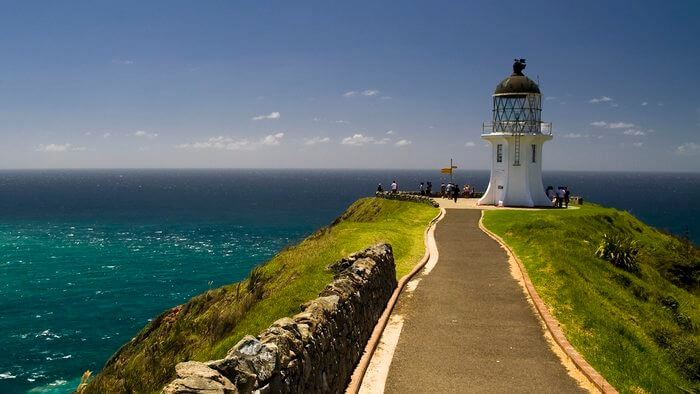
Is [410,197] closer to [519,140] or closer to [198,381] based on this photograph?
[519,140]

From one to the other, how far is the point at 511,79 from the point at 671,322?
27.9 meters

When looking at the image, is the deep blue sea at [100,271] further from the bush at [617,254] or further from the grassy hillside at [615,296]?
the bush at [617,254]

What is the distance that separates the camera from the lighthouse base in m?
43.7

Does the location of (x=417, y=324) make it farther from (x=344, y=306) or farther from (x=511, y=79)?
(x=511, y=79)

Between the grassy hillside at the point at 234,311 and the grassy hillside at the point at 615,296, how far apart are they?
228 inches

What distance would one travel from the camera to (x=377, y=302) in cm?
1466

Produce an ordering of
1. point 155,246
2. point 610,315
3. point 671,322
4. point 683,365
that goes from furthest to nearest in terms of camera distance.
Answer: point 155,246 < point 671,322 < point 610,315 < point 683,365

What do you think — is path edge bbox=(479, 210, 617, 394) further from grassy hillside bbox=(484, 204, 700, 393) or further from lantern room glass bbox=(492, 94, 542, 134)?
lantern room glass bbox=(492, 94, 542, 134)

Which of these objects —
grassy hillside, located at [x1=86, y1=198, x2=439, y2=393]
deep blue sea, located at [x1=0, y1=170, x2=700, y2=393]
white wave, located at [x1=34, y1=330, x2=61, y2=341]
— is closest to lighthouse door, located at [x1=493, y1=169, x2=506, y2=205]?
grassy hillside, located at [x1=86, y1=198, x2=439, y2=393]

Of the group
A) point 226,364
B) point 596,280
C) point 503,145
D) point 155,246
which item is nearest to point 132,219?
point 155,246

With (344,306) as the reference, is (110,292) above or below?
below

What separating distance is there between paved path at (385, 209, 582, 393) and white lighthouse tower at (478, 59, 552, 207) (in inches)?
957

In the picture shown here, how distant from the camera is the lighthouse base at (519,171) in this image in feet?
143

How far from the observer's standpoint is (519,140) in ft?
143
